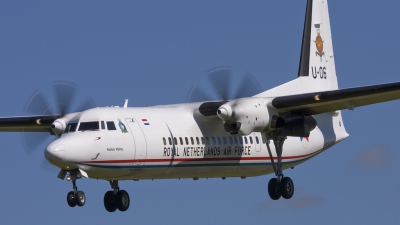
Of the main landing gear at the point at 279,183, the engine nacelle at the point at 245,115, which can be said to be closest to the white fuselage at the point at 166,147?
the main landing gear at the point at 279,183

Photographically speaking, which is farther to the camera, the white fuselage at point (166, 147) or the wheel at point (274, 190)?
the wheel at point (274, 190)

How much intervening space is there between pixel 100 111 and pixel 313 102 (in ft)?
19.6

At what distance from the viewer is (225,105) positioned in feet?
77.5

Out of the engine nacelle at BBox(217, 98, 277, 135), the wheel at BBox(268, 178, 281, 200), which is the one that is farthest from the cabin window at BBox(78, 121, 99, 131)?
the wheel at BBox(268, 178, 281, 200)

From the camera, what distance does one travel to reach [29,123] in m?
25.6

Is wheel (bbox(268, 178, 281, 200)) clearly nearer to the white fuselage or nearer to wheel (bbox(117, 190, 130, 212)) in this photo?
the white fuselage

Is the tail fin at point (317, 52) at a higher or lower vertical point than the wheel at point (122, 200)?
higher

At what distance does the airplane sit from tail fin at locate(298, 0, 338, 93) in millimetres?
1024

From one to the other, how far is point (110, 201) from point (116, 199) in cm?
23

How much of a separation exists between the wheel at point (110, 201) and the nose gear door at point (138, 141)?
2.12 m

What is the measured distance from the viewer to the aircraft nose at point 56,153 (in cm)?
2069

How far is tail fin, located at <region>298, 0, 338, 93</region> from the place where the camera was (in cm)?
2908

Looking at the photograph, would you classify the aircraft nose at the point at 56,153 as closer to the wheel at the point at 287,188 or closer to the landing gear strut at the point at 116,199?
the landing gear strut at the point at 116,199

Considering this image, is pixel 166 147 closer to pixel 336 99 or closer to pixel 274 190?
pixel 274 190
